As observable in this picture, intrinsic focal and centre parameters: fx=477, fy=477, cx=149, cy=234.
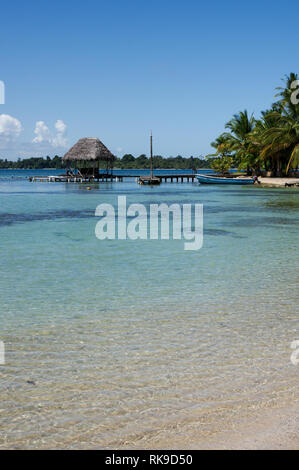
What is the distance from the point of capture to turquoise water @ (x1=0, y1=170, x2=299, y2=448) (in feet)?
9.55

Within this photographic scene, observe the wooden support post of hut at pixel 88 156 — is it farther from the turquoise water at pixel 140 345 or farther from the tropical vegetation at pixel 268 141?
the turquoise water at pixel 140 345

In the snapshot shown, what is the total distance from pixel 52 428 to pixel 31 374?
0.84 m

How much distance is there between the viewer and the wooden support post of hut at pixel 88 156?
51.9 metres

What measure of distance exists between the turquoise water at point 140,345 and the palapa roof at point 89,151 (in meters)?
43.4

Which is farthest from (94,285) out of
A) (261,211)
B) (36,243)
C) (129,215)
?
(261,211)

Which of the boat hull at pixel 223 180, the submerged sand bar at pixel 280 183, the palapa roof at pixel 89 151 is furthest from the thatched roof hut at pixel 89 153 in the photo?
the submerged sand bar at pixel 280 183

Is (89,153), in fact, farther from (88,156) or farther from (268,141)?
(268,141)

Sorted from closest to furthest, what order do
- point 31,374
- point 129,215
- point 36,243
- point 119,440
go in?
point 119,440
point 31,374
point 36,243
point 129,215

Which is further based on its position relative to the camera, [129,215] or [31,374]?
[129,215]

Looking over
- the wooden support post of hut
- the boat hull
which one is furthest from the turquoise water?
the wooden support post of hut

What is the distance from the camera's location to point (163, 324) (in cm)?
491

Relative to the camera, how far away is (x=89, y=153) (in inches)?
2047

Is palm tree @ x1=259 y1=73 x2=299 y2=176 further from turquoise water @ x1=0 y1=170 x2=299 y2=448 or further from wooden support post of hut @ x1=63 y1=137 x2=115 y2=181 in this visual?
turquoise water @ x1=0 y1=170 x2=299 y2=448

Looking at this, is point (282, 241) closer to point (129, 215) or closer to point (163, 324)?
point (163, 324)
